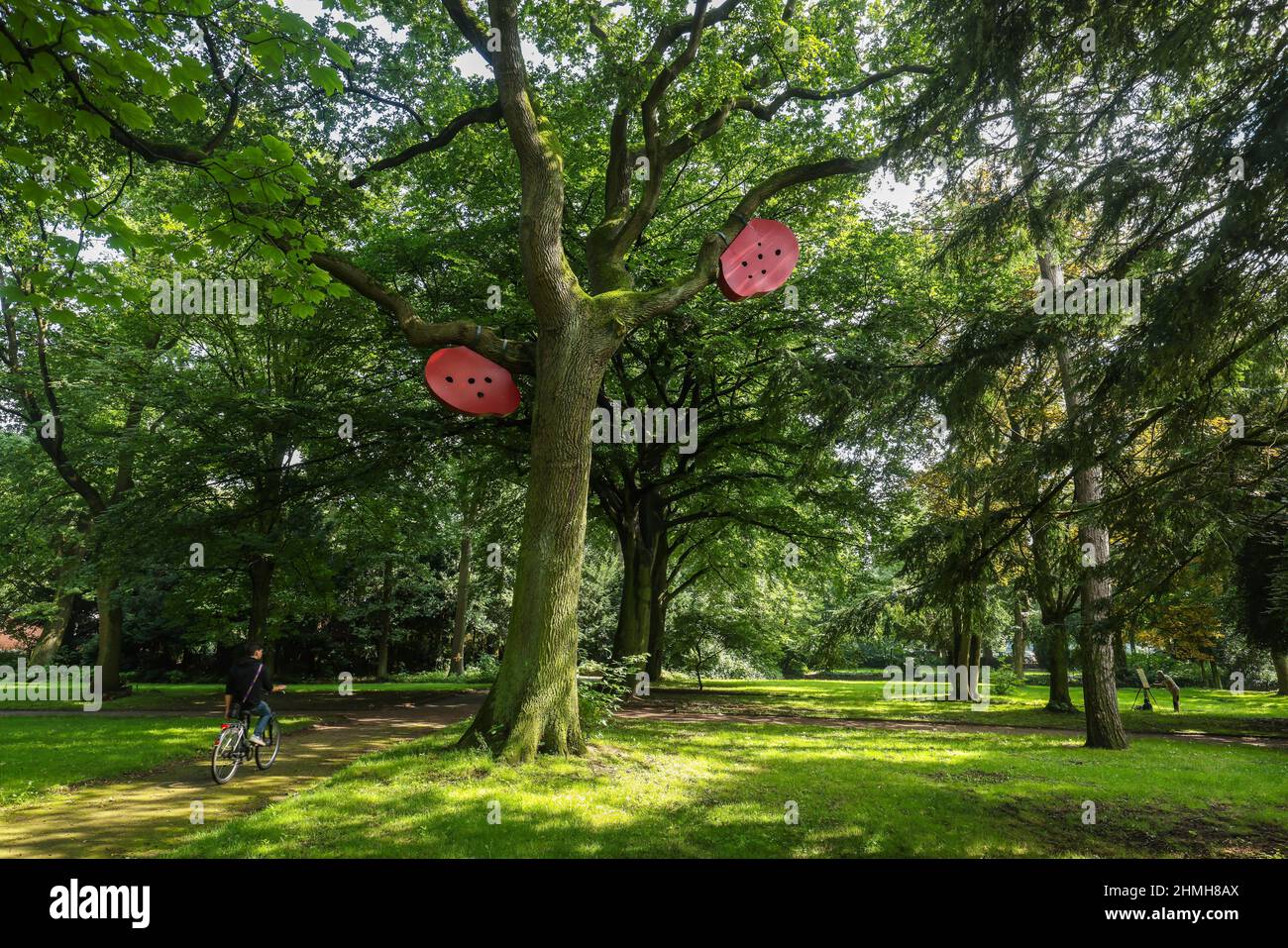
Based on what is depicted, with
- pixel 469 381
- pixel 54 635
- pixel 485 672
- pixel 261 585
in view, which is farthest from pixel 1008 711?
pixel 54 635

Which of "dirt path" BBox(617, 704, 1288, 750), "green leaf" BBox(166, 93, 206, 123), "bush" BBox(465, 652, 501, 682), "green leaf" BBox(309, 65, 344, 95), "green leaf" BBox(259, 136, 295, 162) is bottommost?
"bush" BBox(465, 652, 501, 682)

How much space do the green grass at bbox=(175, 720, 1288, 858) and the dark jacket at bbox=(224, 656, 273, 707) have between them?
1891mm

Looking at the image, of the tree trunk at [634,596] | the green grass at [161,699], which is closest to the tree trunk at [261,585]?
the green grass at [161,699]

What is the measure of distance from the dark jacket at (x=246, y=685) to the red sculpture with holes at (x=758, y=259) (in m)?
8.01

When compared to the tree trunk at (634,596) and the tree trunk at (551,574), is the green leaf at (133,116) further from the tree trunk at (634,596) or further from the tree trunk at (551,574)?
the tree trunk at (634,596)

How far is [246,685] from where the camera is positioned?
29.9 ft

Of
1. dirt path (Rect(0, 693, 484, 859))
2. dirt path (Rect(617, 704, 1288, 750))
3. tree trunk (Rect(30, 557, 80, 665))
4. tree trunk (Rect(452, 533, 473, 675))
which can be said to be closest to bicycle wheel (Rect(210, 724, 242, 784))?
dirt path (Rect(0, 693, 484, 859))

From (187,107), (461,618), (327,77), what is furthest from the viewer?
(461,618)

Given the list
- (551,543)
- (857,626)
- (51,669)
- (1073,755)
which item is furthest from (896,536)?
(51,669)

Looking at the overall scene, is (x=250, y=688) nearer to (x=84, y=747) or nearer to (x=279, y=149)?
(x=84, y=747)

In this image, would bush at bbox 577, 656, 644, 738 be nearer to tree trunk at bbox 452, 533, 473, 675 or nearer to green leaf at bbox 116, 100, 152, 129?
green leaf at bbox 116, 100, 152, 129

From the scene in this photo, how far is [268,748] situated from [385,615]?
880 inches

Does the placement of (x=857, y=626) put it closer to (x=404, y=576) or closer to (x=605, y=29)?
(x=605, y=29)

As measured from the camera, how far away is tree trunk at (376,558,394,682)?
30.8 m
